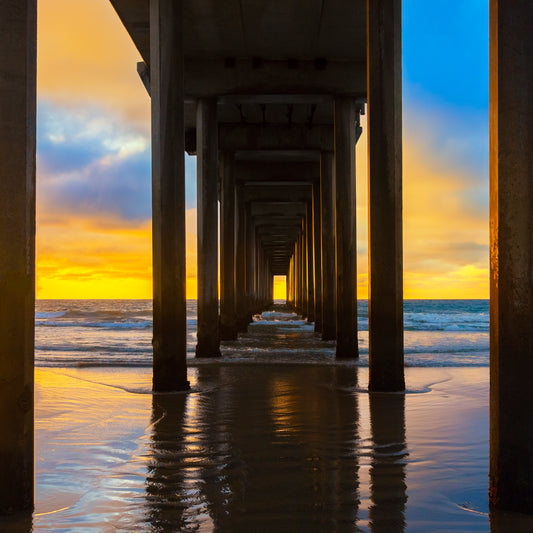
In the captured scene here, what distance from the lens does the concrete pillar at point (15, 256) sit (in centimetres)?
343

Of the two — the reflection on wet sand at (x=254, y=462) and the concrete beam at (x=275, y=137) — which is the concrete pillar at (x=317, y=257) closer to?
the concrete beam at (x=275, y=137)

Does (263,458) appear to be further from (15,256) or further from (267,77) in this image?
(267,77)

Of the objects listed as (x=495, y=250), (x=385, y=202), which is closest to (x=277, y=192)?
(x=385, y=202)

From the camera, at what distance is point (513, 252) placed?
3.43m

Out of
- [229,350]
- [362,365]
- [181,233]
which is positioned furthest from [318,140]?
[181,233]

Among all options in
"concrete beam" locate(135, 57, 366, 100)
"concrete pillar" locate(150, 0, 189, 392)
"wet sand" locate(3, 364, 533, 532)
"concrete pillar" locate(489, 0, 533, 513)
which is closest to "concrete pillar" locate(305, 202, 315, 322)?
"concrete beam" locate(135, 57, 366, 100)

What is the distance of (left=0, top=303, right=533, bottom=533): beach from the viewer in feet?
11.2

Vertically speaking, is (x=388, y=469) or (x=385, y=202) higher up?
(x=385, y=202)

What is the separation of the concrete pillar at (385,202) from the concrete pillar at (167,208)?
2.69 m

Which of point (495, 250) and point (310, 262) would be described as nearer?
point (495, 250)

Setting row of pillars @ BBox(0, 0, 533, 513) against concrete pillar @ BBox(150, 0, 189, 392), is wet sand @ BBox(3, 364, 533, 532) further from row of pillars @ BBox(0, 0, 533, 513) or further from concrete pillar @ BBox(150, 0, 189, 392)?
concrete pillar @ BBox(150, 0, 189, 392)

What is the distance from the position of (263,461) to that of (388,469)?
3.05 ft

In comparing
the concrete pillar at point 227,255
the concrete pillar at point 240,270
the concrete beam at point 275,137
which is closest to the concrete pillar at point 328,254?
the concrete beam at point 275,137

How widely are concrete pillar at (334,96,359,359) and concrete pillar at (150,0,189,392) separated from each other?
5825 mm
